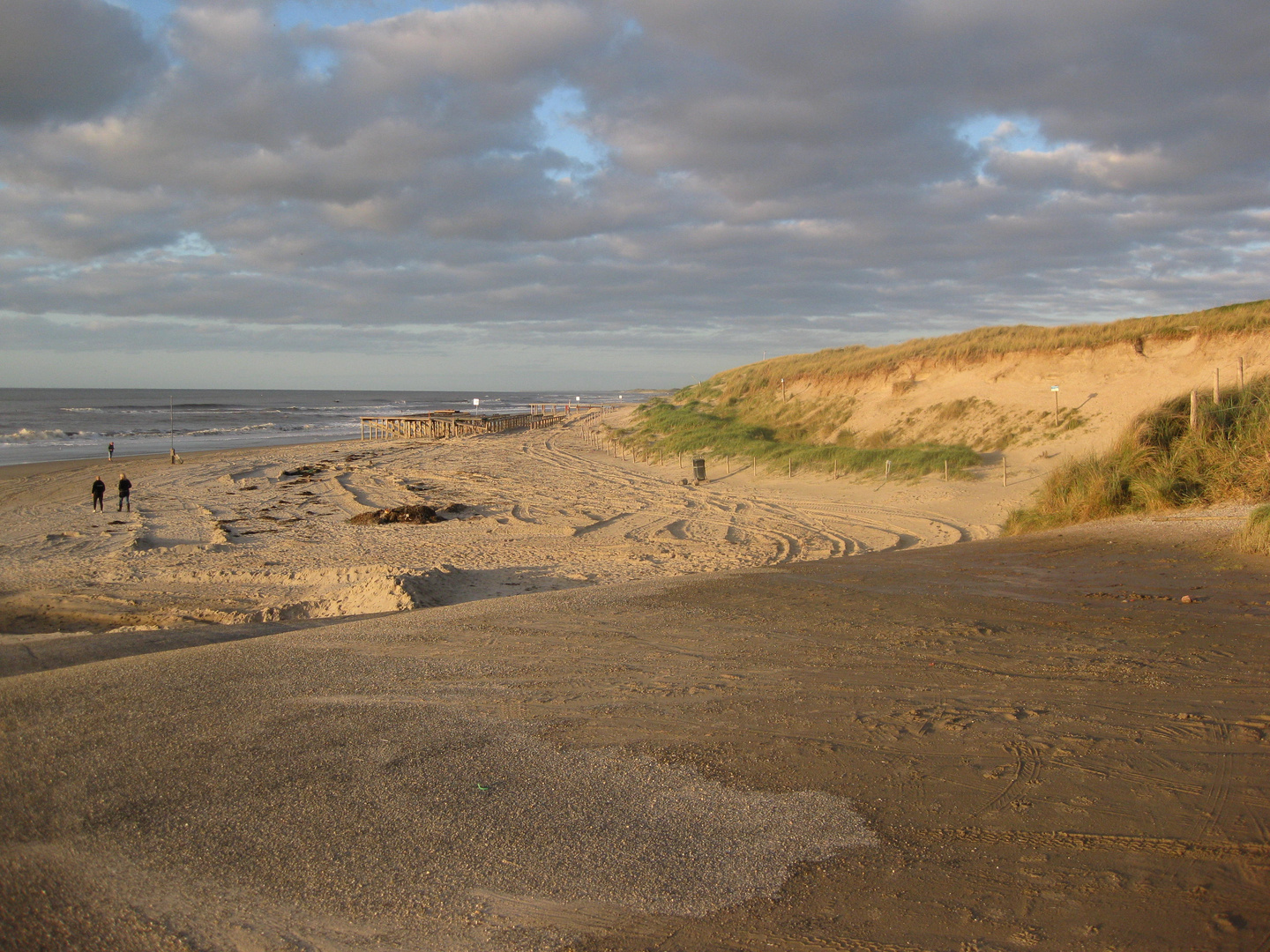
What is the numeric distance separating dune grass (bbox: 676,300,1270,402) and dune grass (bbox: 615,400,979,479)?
3.57 meters

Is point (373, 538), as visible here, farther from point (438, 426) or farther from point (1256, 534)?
point (438, 426)

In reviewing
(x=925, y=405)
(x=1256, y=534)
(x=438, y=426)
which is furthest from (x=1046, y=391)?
(x=438, y=426)

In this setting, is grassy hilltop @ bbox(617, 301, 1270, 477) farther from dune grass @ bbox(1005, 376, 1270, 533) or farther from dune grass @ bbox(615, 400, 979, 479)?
dune grass @ bbox(1005, 376, 1270, 533)

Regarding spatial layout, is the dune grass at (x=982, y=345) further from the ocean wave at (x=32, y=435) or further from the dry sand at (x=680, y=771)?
the ocean wave at (x=32, y=435)

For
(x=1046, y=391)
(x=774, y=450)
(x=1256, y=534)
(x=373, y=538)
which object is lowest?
(x=373, y=538)

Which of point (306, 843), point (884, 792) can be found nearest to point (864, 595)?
point (884, 792)

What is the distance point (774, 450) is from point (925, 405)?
617 cm

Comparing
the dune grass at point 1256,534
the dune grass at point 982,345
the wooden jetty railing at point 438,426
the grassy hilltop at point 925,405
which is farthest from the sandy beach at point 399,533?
the wooden jetty railing at point 438,426

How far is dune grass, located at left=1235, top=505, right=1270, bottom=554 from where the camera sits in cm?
868

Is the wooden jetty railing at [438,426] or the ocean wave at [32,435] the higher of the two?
the wooden jetty railing at [438,426]

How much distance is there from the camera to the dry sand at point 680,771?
10.5 feet

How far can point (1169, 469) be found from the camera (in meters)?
12.4

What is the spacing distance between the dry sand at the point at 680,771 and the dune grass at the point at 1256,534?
0.39m

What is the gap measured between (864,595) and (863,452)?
1513cm
